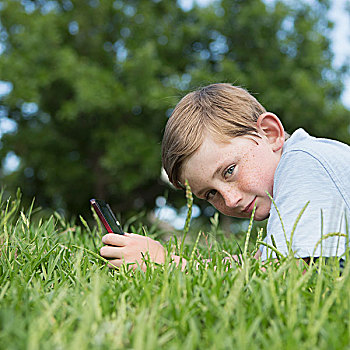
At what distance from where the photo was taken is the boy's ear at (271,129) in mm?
2234

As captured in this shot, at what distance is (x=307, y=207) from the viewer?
1666 mm

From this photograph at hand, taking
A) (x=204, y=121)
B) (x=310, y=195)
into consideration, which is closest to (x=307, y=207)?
(x=310, y=195)

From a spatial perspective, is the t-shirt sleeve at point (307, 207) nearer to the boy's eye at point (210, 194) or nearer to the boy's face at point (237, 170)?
the boy's face at point (237, 170)

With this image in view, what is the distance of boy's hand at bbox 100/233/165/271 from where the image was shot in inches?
70.5

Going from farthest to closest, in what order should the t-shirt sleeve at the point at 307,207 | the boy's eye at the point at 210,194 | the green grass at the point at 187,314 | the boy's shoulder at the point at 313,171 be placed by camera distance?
the boy's eye at the point at 210,194 < the boy's shoulder at the point at 313,171 < the t-shirt sleeve at the point at 307,207 < the green grass at the point at 187,314

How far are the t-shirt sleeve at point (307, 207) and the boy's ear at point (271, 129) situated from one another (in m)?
0.40

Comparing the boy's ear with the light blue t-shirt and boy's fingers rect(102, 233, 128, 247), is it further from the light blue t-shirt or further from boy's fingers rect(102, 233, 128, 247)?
boy's fingers rect(102, 233, 128, 247)

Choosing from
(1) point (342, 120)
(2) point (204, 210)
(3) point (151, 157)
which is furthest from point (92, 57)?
(1) point (342, 120)

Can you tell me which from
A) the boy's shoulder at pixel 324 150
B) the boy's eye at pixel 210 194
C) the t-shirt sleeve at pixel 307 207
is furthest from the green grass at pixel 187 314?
the boy's eye at pixel 210 194

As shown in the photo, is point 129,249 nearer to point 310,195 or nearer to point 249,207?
point 249,207

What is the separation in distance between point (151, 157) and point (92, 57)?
3.71 m

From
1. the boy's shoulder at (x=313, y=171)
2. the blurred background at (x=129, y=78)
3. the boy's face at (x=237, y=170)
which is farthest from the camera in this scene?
the blurred background at (x=129, y=78)

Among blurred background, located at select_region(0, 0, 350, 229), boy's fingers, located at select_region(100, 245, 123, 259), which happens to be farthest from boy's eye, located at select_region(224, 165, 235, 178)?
blurred background, located at select_region(0, 0, 350, 229)

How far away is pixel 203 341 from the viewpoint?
95 centimetres
